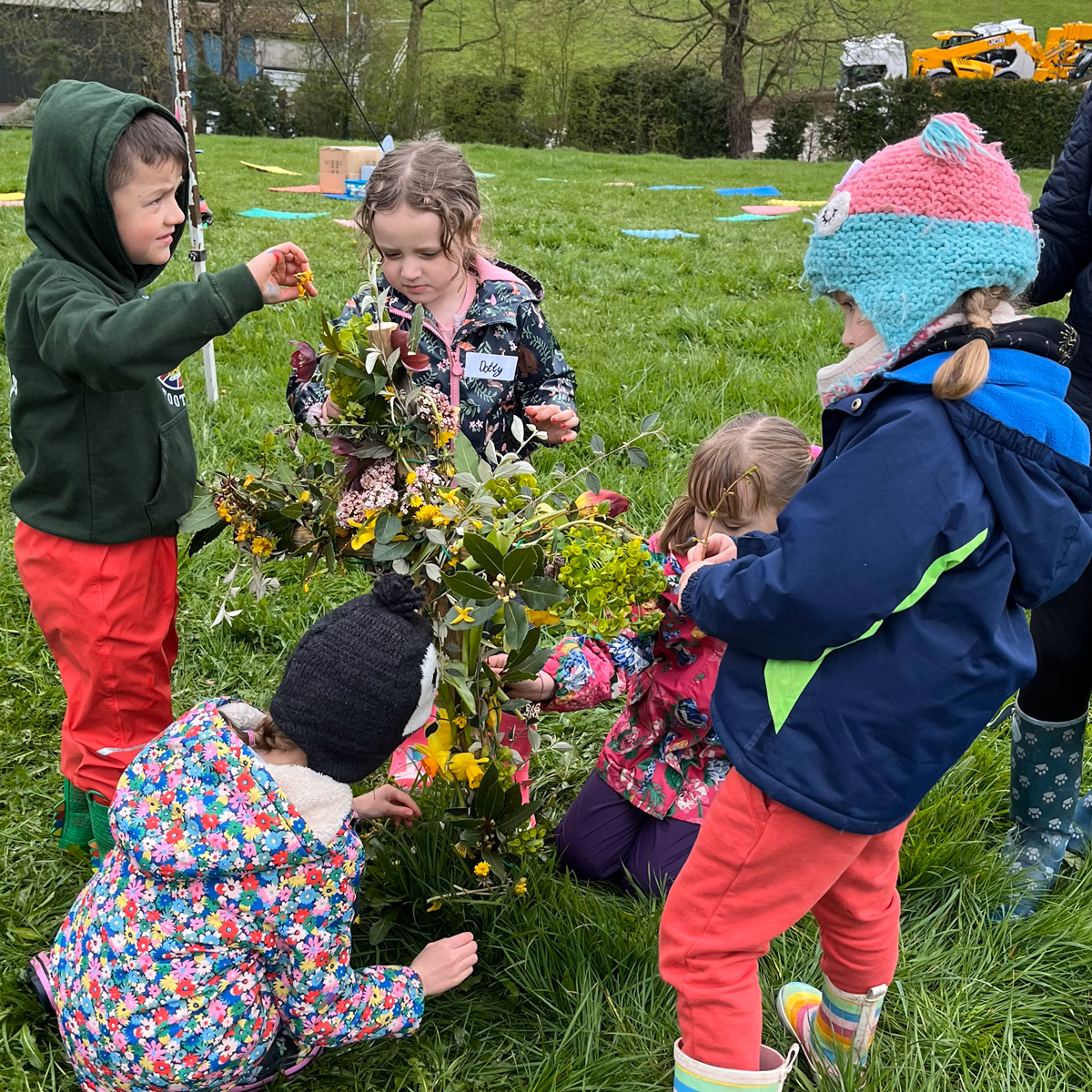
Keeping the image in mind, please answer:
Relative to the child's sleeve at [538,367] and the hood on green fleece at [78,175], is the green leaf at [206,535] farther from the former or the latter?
the child's sleeve at [538,367]

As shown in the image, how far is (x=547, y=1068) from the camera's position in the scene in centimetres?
186

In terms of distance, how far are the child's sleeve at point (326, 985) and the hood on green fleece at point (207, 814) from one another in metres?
0.09

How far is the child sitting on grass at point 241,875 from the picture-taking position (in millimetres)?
1566

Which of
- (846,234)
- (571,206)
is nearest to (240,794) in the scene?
(846,234)

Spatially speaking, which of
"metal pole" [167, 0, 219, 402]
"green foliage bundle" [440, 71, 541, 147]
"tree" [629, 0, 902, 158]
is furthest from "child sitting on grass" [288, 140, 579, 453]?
"tree" [629, 0, 902, 158]

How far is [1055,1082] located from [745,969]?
2.49ft

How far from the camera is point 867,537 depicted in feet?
4.56

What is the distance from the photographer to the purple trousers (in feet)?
7.77

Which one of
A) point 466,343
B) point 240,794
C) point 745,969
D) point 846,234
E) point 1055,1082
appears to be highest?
point 846,234

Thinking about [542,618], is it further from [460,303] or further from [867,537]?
[460,303]

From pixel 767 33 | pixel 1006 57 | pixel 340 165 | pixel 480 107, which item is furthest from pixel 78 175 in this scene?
pixel 1006 57

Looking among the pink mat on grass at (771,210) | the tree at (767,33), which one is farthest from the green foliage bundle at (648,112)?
the pink mat on grass at (771,210)

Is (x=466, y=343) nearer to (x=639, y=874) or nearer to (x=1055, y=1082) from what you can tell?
(x=639, y=874)

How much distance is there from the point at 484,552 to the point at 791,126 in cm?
2424
